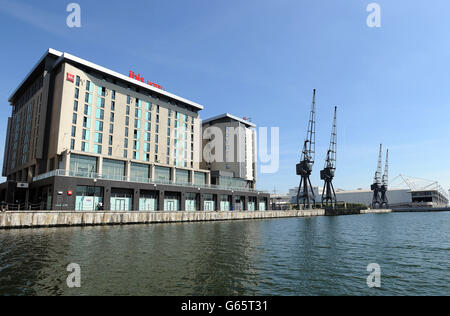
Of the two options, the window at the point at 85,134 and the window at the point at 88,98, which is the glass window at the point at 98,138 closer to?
the window at the point at 85,134

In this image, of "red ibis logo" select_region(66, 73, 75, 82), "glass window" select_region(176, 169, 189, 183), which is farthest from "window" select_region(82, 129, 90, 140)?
"glass window" select_region(176, 169, 189, 183)

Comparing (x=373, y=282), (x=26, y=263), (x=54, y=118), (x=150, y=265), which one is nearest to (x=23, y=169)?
(x=54, y=118)

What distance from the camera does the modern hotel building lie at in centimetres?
5497

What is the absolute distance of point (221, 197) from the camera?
81.9 meters

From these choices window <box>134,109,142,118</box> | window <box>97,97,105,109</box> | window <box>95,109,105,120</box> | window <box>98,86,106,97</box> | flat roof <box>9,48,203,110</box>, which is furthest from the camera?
window <box>134,109,142,118</box>

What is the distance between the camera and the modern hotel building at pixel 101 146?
180 ft

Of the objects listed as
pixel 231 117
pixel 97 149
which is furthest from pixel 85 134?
pixel 231 117

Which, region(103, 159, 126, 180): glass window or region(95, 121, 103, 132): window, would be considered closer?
region(103, 159, 126, 180): glass window

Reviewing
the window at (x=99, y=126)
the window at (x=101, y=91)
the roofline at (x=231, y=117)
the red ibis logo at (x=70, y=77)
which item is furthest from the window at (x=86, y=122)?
the roofline at (x=231, y=117)

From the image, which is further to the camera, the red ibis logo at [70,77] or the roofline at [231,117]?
the roofline at [231,117]

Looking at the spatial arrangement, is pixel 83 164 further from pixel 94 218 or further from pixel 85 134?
pixel 94 218

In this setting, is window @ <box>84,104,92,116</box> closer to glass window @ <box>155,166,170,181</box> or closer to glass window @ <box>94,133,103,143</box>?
glass window @ <box>94,133,103,143</box>

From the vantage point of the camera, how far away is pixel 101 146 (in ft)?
212
